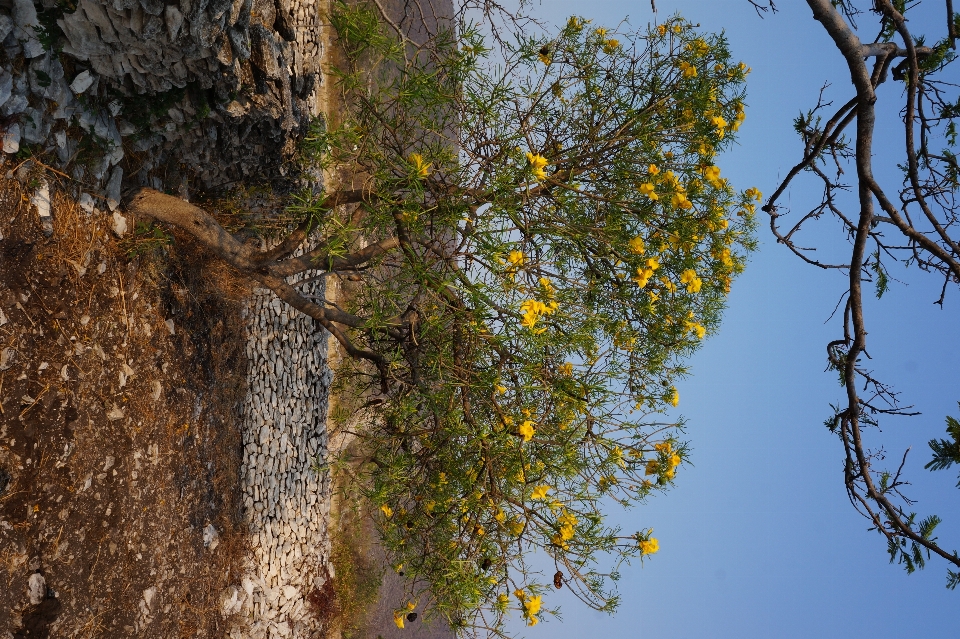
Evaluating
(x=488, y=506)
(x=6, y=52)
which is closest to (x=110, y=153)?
(x=6, y=52)

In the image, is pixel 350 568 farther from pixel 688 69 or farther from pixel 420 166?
pixel 688 69

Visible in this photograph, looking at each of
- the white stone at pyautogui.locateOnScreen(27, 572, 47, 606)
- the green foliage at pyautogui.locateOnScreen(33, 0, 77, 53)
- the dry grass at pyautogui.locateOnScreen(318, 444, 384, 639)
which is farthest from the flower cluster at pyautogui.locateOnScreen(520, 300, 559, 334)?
the dry grass at pyautogui.locateOnScreen(318, 444, 384, 639)

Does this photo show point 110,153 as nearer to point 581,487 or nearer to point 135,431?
point 135,431

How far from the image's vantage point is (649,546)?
113 inches

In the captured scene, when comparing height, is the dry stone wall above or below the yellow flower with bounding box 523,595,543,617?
above

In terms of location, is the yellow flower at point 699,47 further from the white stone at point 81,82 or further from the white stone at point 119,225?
the white stone at point 119,225

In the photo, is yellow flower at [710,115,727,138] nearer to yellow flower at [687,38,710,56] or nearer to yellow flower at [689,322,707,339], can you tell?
yellow flower at [687,38,710,56]

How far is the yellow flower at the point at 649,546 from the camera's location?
2.87 m

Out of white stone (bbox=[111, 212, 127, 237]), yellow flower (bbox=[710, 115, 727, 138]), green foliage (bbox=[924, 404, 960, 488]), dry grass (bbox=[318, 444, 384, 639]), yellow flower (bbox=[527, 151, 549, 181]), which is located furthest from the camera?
dry grass (bbox=[318, 444, 384, 639])

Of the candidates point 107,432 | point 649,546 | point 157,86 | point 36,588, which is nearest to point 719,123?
point 649,546

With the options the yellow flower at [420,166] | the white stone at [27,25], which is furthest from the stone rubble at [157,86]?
the yellow flower at [420,166]

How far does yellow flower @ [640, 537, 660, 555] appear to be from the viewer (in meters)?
2.87

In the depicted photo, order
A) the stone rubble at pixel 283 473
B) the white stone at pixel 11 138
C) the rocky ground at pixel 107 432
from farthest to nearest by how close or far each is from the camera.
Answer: the stone rubble at pixel 283 473 → the rocky ground at pixel 107 432 → the white stone at pixel 11 138

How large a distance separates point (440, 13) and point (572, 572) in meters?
6.06
